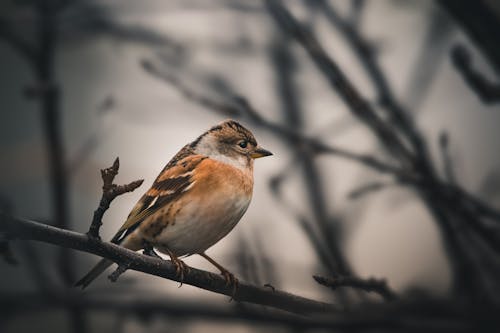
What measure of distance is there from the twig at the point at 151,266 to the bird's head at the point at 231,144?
1.02m

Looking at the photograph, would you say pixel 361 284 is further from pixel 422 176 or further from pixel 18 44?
pixel 18 44

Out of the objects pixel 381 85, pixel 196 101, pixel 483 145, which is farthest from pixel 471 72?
pixel 483 145

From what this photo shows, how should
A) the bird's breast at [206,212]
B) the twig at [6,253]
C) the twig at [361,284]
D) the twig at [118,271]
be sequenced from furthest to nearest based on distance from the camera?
the bird's breast at [206,212] < the twig at [361,284] < the twig at [118,271] < the twig at [6,253]

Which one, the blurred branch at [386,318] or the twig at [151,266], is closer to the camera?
the blurred branch at [386,318]

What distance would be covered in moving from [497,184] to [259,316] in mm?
3456

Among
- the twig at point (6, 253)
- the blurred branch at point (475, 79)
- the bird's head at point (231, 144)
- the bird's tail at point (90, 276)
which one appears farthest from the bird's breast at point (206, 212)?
the blurred branch at point (475, 79)

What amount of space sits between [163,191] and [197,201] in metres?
0.27

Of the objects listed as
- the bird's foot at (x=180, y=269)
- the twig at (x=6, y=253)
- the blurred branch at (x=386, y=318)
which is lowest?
the blurred branch at (x=386, y=318)

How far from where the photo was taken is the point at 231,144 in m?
3.72

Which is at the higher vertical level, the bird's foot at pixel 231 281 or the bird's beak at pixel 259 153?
the bird's beak at pixel 259 153

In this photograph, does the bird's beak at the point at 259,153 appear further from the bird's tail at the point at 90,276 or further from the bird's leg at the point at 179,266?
the bird's tail at the point at 90,276

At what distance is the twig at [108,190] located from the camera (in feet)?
6.31

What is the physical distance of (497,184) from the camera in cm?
423

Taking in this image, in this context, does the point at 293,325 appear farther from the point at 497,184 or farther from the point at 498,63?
the point at 497,184
